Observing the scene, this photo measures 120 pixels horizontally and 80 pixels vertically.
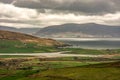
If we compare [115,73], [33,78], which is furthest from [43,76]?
[115,73]

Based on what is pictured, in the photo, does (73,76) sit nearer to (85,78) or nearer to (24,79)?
(85,78)

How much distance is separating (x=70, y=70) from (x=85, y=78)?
20949mm

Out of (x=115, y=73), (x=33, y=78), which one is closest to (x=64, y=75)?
(x=33, y=78)

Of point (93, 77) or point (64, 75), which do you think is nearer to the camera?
point (93, 77)

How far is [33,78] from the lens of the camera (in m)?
136

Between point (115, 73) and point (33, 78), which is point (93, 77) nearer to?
point (115, 73)

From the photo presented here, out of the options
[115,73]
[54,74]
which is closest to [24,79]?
[54,74]

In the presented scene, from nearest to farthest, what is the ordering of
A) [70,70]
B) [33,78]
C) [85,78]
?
[85,78] → [33,78] → [70,70]

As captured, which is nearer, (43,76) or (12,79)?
(43,76)

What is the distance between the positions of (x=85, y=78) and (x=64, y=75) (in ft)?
44.4

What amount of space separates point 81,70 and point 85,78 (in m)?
16.2

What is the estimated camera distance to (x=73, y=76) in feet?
436

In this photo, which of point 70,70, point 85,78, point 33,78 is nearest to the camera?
point 85,78

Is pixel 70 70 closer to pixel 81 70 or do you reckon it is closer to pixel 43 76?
pixel 81 70
